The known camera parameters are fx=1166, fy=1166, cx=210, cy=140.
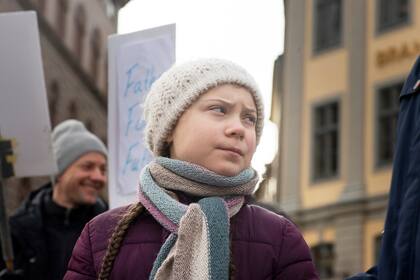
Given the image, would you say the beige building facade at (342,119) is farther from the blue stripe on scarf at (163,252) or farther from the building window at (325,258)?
the blue stripe on scarf at (163,252)

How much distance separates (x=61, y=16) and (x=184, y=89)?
83.1 ft

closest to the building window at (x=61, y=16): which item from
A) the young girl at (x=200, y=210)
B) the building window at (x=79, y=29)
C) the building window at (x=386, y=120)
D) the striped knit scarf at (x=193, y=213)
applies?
the building window at (x=79, y=29)

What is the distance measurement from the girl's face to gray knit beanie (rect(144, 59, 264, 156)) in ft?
0.07

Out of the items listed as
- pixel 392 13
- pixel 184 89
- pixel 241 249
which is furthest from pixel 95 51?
pixel 241 249

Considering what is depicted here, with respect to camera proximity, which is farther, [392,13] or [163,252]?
[392,13]

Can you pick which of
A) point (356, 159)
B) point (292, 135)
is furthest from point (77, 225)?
point (292, 135)

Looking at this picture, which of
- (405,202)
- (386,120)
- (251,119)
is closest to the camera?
(405,202)

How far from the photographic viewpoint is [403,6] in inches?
1080

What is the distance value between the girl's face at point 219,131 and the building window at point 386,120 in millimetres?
23746

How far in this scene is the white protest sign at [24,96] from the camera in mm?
5043

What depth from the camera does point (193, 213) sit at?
316 centimetres

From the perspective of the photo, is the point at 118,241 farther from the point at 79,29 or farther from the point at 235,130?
the point at 79,29

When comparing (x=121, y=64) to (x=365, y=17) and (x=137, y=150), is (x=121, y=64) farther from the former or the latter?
(x=365, y=17)

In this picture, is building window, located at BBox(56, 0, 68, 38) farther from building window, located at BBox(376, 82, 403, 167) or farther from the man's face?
the man's face
